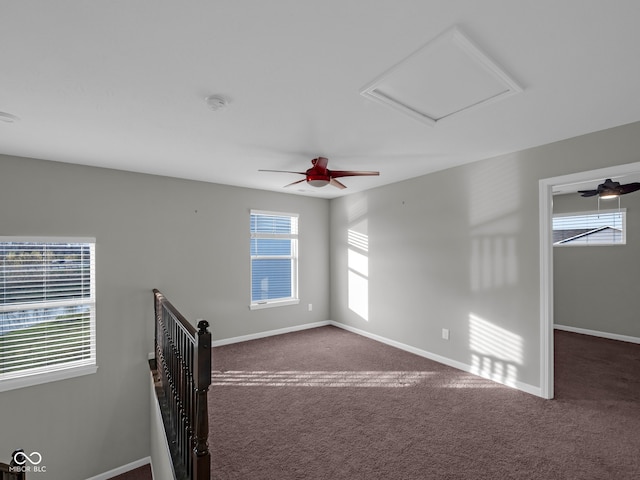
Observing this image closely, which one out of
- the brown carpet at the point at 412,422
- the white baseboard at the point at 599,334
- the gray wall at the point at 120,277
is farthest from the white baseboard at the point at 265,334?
the white baseboard at the point at 599,334

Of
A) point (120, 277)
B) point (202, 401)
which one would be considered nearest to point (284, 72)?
point (202, 401)

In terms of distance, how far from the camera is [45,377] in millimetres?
3373

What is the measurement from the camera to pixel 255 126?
2553 mm

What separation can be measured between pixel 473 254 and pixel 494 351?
1097 mm

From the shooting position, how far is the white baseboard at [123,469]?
362 centimetres

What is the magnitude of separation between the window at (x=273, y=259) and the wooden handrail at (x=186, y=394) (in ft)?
6.99

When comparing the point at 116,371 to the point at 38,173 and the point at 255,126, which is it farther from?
the point at 255,126

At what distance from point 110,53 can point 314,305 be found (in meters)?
4.78

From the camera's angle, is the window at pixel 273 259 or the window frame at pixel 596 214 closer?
the window frame at pixel 596 214

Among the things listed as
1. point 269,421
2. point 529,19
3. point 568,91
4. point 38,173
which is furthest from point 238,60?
point 38,173

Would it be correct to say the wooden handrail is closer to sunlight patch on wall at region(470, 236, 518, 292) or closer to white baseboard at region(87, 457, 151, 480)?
white baseboard at region(87, 457, 151, 480)

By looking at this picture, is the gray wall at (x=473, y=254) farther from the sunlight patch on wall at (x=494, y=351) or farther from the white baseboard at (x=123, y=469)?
the white baseboard at (x=123, y=469)

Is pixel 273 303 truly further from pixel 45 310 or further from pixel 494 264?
pixel 494 264

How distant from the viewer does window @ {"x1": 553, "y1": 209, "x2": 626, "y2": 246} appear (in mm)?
5023
